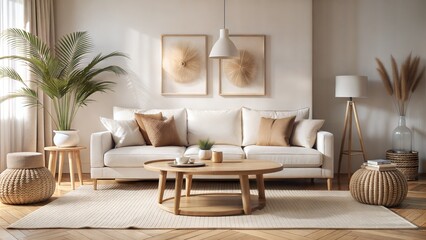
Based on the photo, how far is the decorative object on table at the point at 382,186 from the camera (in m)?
4.20

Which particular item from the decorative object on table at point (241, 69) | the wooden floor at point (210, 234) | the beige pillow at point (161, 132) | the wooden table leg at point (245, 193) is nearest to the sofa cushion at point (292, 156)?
the beige pillow at point (161, 132)

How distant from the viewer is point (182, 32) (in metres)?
6.04

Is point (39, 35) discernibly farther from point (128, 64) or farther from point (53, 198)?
point (53, 198)

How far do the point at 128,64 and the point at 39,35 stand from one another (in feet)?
3.59

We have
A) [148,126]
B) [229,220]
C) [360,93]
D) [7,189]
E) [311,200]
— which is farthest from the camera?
[360,93]

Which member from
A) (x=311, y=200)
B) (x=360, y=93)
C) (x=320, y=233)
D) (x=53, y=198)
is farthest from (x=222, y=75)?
(x=320, y=233)

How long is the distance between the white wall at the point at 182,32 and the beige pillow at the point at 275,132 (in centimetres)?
63

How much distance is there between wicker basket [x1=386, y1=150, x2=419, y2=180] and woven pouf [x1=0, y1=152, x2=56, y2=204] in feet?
12.8

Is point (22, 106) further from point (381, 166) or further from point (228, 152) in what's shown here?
point (381, 166)

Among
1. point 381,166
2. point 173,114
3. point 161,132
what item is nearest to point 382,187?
point 381,166

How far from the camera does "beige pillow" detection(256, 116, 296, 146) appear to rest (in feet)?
17.5

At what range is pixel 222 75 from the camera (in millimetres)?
6035

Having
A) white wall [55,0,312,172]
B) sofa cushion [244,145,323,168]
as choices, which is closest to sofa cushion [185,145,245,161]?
sofa cushion [244,145,323,168]

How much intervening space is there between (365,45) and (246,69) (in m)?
1.58
